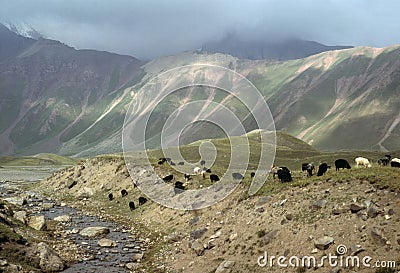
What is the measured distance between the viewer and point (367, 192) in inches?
1109

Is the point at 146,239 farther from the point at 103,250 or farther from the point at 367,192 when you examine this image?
the point at 367,192

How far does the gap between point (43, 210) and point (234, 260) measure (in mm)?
39805

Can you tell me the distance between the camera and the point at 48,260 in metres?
30.5

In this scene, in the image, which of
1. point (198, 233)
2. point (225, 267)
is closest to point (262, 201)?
point (198, 233)

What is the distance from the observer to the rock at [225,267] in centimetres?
2686

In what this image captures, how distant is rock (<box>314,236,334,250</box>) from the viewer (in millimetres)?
24672

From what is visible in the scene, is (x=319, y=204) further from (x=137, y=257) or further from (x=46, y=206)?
(x=46, y=206)

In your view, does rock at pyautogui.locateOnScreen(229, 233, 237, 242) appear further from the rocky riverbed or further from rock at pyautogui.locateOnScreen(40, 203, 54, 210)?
rock at pyautogui.locateOnScreen(40, 203, 54, 210)

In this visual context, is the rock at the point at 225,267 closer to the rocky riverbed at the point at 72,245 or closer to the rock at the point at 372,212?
the rocky riverbed at the point at 72,245

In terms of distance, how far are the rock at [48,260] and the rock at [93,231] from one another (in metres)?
9.52

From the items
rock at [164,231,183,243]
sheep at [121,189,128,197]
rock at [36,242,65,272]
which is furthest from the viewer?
sheep at [121,189,128,197]

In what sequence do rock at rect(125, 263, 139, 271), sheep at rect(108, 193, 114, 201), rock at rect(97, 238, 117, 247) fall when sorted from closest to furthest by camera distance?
rock at rect(125, 263, 139, 271)
rock at rect(97, 238, 117, 247)
sheep at rect(108, 193, 114, 201)

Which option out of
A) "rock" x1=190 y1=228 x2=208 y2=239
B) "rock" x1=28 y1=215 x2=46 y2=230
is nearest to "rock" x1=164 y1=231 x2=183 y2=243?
"rock" x1=190 y1=228 x2=208 y2=239

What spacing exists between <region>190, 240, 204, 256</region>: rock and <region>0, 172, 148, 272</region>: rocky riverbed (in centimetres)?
490
